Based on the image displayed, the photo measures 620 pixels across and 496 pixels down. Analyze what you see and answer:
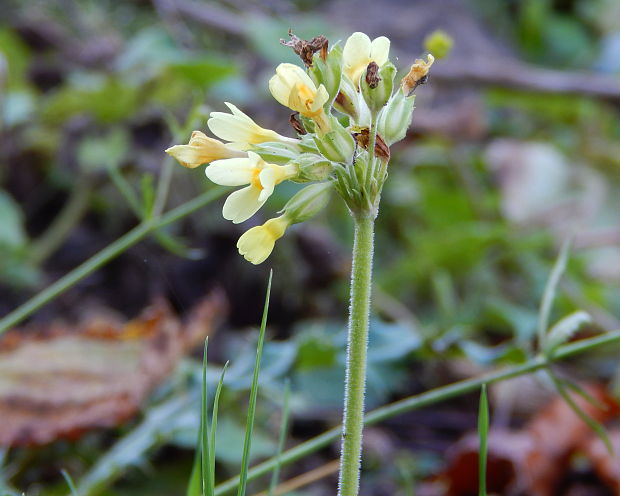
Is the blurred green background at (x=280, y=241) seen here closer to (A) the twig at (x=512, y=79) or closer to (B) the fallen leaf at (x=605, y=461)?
(A) the twig at (x=512, y=79)

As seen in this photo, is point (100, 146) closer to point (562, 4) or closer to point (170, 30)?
point (170, 30)

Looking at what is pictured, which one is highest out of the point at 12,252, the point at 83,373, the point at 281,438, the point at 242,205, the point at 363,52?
the point at 12,252

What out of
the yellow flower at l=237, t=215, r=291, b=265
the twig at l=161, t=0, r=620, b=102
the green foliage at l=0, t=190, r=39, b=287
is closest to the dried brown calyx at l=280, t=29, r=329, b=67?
the yellow flower at l=237, t=215, r=291, b=265

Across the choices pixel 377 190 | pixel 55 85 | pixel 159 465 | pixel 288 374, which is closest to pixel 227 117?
pixel 377 190

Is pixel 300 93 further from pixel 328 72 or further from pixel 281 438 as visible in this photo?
pixel 281 438

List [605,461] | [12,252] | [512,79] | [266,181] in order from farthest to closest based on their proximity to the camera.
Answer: [512,79]
[12,252]
[605,461]
[266,181]

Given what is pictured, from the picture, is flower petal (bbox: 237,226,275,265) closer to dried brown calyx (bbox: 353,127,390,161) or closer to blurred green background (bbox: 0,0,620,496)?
dried brown calyx (bbox: 353,127,390,161)

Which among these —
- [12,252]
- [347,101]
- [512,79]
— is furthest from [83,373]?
[512,79]
